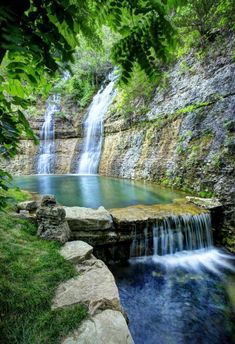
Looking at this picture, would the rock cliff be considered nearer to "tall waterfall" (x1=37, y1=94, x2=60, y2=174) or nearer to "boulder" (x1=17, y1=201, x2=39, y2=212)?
"tall waterfall" (x1=37, y1=94, x2=60, y2=174)

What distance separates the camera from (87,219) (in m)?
4.67

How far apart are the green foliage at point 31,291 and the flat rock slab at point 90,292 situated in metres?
0.08

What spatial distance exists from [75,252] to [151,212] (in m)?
2.84

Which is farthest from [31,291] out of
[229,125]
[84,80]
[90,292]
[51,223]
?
[84,80]

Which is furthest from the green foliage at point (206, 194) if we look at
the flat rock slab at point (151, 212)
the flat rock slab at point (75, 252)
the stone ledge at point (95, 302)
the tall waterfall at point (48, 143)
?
the tall waterfall at point (48, 143)

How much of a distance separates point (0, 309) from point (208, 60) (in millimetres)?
10260

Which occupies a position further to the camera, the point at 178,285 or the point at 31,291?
the point at 178,285

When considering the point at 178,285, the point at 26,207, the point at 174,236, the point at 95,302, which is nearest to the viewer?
the point at 95,302

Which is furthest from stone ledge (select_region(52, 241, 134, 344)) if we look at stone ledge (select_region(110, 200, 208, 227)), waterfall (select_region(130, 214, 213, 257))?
waterfall (select_region(130, 214, 213, 257))

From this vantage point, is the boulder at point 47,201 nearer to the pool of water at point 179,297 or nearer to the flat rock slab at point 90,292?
the flat rock slab at point 90,292

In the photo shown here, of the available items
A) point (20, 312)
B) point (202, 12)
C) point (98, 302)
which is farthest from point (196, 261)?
point (202, 12)

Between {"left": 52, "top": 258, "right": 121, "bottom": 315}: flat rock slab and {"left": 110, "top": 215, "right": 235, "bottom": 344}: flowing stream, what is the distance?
1052mm

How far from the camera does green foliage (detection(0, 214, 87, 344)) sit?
1.97 m

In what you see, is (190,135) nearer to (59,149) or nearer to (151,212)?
(151,212)
